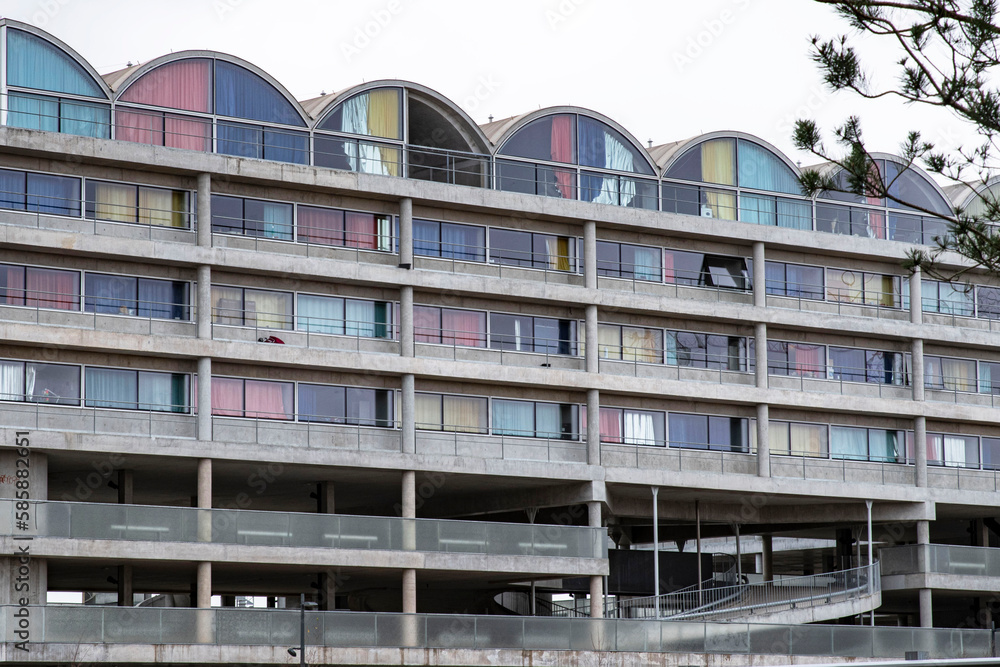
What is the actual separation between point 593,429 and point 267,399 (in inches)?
396

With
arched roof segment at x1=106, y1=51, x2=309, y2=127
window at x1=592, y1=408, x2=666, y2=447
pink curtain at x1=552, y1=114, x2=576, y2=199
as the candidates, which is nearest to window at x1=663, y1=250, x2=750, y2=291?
pink curtain at x1=552, y1=114, x2=576, y2=199

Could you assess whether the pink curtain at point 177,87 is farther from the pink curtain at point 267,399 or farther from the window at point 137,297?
the pink curtain at point 267,399

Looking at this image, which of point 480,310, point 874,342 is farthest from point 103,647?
point 874,342

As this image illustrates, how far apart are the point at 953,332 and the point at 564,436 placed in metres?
15.0

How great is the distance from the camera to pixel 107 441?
141ft

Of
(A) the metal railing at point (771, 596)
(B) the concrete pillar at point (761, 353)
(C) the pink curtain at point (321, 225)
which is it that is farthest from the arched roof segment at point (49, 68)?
(A) the metal railing at point (771, 596)

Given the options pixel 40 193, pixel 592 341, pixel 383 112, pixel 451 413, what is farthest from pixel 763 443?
pixel 40 193

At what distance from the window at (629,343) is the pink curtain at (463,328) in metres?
3.30

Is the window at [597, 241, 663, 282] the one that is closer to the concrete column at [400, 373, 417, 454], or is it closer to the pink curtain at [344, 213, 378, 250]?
the pink curtain at [344, 213, 378, 250]

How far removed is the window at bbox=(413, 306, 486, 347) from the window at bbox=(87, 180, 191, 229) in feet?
24.6

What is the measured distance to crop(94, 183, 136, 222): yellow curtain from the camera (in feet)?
147

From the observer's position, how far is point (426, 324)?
1916 inches

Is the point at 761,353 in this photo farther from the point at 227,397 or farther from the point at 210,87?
the point at 210,87

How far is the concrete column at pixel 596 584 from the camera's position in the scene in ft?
157
